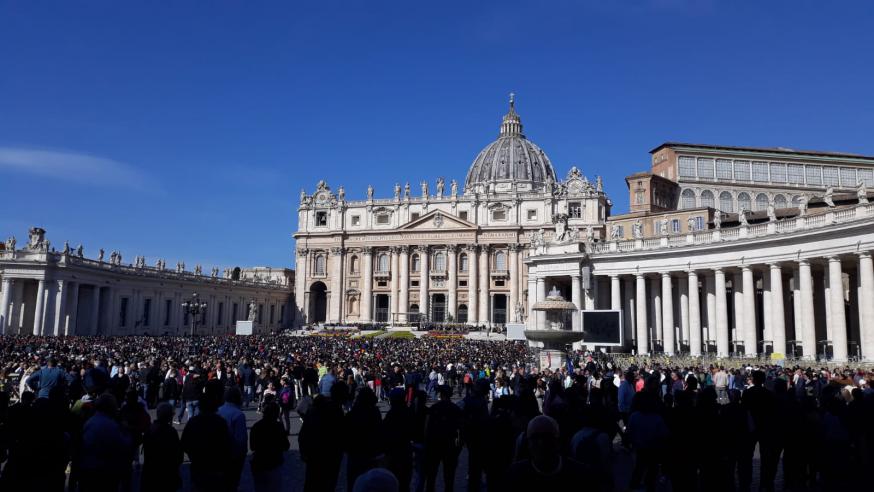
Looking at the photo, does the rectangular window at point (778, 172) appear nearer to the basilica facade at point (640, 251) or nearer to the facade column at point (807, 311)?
the basilica facade at point (640, 251)

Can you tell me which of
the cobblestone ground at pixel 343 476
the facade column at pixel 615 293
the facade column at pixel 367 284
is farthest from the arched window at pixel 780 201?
the cobblestone ground at pixel 343 476

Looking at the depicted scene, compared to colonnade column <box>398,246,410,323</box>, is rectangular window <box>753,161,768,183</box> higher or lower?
higher

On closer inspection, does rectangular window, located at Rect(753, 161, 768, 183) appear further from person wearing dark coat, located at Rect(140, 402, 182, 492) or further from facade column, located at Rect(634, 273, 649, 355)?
person wearing dark coat, located at Rect(140, 402, 182, 492)

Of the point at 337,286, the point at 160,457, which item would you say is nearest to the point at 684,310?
the point at 160,457

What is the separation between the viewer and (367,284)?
86.7 metres

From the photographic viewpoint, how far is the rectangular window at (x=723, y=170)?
63.6m

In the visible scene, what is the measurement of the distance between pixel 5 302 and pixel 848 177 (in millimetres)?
75292

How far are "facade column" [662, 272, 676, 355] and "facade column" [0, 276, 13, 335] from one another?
151 ft

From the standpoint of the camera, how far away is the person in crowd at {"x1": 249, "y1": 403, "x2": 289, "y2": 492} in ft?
23.4

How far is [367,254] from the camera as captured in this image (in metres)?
87.0

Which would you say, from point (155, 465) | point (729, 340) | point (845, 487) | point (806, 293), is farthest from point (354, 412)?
point (729, 340)

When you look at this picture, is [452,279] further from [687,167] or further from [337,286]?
[687,167]

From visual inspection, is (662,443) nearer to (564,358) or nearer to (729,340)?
(564,358)

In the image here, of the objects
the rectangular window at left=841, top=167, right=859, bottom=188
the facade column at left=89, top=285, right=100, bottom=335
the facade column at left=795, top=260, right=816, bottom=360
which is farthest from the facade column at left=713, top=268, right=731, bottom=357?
the facade column at left=89, top=285, right=100, bottom=335
